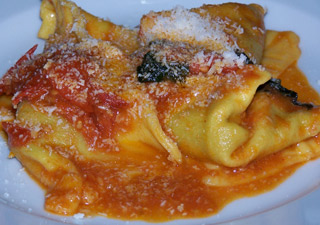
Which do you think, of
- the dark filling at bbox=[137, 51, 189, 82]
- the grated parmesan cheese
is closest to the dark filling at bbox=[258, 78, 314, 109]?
the grated parmesan cheese

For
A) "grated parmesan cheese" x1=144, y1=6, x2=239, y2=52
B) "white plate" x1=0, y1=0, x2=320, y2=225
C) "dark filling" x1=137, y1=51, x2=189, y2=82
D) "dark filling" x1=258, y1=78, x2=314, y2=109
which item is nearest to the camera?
"white plate" x1=0, y1=0, x2=320, y2=225

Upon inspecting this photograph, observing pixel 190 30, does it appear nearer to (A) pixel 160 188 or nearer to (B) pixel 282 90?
(B) pixel 282 90

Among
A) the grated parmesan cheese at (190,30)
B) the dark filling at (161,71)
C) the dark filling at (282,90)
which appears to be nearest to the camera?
the dark filling at (161,71)

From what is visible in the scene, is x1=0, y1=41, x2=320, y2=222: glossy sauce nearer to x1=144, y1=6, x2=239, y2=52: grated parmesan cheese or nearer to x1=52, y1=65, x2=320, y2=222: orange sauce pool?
x1=52, y1=65, x2=320, y2=222: orange sauce pool

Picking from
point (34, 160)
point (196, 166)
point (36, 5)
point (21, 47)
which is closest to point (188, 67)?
point (196, 166)

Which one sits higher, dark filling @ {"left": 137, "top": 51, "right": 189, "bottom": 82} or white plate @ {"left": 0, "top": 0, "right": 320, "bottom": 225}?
dark filling @ {"left": 137, "top": 51, "right": 189, "bottom": 82}

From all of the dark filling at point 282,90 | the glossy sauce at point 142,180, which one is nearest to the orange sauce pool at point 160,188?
the glossy sauce at point 142,180

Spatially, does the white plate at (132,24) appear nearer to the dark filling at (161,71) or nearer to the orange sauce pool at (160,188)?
the orange sauce pool at (160,188)

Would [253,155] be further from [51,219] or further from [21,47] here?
[21,47]

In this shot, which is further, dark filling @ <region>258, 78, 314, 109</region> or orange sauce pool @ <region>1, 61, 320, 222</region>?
dark filling @ <region>258, 78, 314, 109</region>
